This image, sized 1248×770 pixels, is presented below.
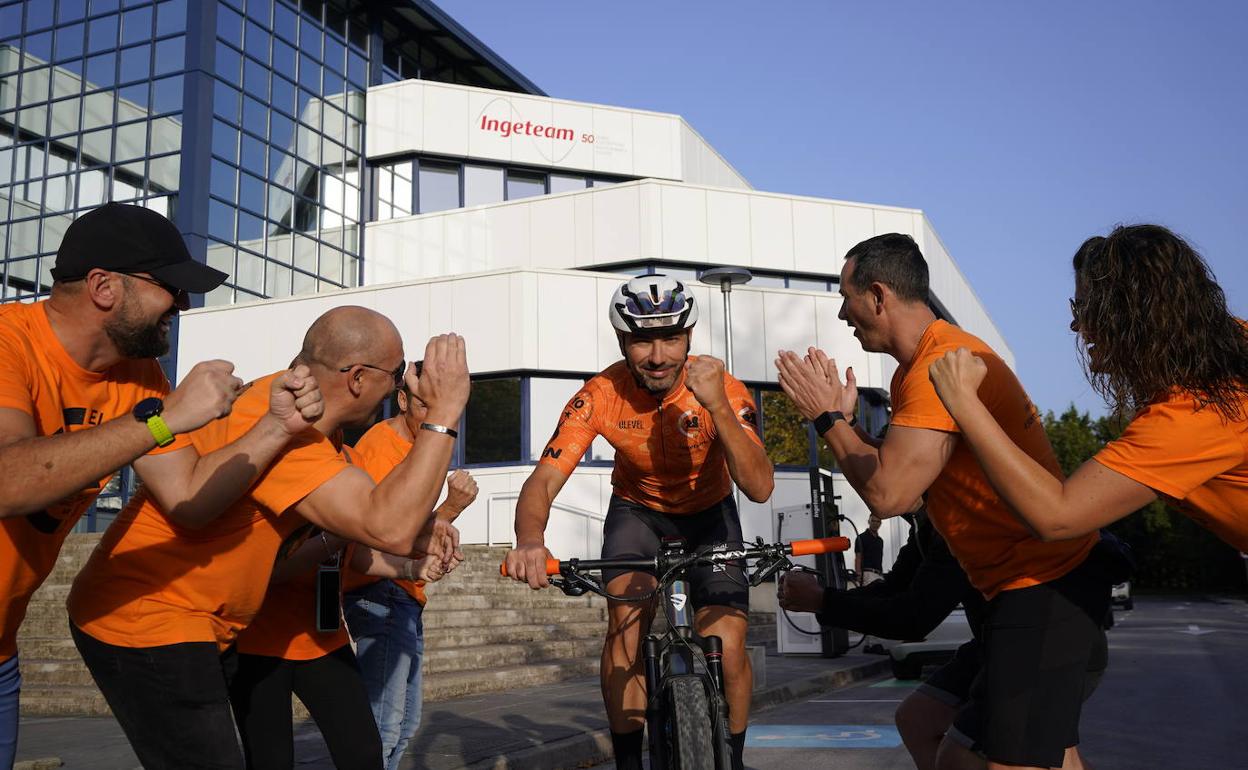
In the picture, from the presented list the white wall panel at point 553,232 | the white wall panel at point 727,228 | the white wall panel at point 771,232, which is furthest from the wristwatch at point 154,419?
the white wall panel at point 771,232

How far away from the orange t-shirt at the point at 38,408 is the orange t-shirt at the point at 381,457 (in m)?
1.65

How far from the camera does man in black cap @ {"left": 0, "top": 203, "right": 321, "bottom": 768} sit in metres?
2.73

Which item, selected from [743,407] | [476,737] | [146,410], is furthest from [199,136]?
[146,410]

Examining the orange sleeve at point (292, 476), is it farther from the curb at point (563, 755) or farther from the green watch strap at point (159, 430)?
the curb at point (563, 755)

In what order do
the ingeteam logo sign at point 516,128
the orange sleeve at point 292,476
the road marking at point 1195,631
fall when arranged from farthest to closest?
the ingeteam logo sign at point 516,128, the road marking at point 1195,631, the orange sleeve at point 292,476

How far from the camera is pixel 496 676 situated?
35.3 ft

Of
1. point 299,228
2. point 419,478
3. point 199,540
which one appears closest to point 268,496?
point 199,540

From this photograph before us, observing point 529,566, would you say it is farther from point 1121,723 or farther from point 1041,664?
point 1121,723

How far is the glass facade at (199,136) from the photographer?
88.4 ft

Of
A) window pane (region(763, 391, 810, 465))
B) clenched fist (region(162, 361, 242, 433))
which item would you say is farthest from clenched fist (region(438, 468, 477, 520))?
window pane (region(763, 391, 810, 465))

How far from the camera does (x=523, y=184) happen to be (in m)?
31.6

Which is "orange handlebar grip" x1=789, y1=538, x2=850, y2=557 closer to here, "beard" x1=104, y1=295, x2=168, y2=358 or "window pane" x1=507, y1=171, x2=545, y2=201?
"beard" x1=104, y1=295, x2=168, y2=358

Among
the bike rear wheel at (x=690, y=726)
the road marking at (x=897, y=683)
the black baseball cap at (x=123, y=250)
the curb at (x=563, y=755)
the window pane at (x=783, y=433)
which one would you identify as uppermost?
the window pane at (x=783, y=433)

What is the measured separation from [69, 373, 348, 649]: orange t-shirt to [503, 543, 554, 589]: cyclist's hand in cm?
95
